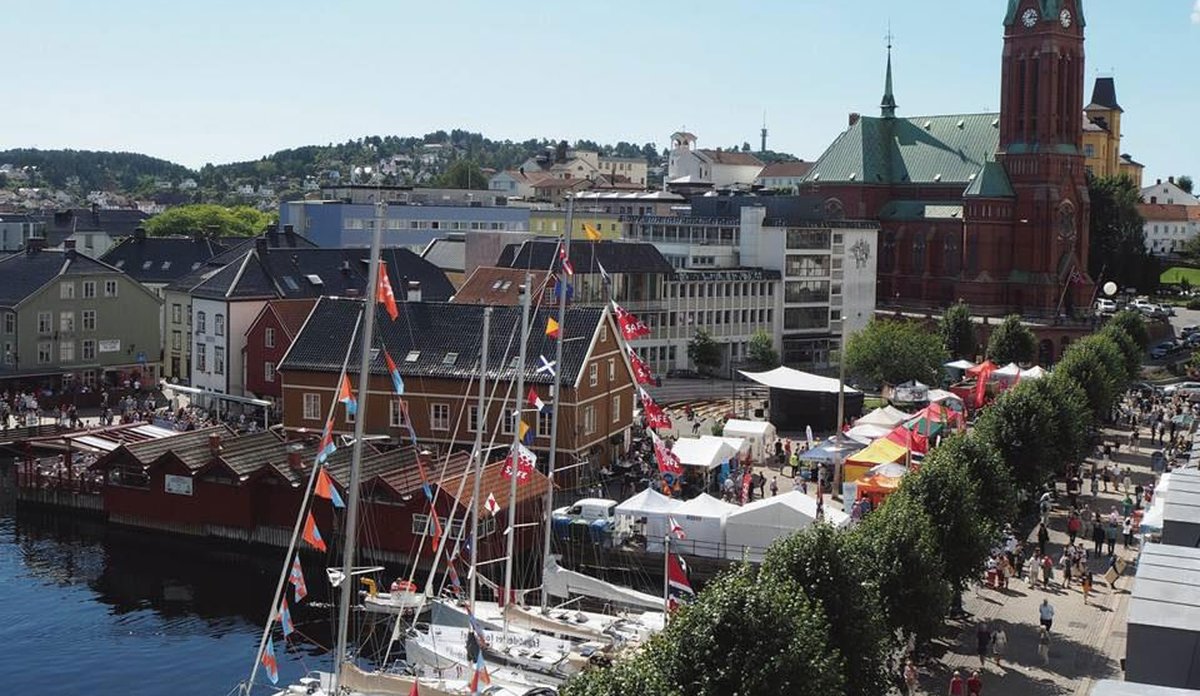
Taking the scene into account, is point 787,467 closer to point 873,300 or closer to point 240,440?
point 240,440

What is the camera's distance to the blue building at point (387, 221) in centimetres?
11919

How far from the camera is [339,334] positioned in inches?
2613

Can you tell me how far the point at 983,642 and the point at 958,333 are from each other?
69444 millimetres

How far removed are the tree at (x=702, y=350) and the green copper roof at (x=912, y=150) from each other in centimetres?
4420

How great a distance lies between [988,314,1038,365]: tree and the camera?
102250 mm

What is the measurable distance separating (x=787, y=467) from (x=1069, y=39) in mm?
72271

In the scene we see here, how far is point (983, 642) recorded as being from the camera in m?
40.0

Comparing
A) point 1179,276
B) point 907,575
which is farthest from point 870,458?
Result: point 1179,276

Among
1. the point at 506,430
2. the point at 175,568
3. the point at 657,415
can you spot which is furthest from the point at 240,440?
the point at 657,415

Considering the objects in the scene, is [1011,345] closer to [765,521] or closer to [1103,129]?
[765,521]

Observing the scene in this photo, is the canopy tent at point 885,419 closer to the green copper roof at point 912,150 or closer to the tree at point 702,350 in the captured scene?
the tree at point 702,350

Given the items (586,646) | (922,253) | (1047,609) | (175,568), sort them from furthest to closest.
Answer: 1. (922,253)
2. (175,568)
3. (1047,609)
4. (586,646)

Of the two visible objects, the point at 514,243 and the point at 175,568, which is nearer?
the point at 175,568

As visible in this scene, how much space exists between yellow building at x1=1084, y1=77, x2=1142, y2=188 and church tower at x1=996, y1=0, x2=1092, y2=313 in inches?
2349
